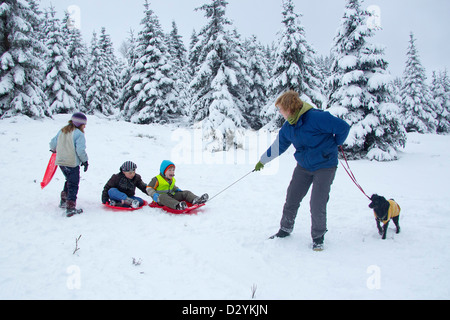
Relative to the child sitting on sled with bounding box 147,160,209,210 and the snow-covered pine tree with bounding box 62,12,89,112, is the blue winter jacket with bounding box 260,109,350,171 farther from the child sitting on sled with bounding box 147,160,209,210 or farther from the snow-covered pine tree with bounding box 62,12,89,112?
the snow-covered pine tree with bounding box 62,12,89,112

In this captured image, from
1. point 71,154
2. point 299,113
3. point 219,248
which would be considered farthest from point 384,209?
point 71,154

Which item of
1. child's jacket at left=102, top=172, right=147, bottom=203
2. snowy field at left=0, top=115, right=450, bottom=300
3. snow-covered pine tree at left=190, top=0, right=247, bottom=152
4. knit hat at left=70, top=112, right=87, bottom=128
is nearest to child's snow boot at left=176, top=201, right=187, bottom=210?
snowy field at left=0, top=115, right=450, bottom=300

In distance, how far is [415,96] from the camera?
3122 cm

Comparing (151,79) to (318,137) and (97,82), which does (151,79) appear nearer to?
(97,82)

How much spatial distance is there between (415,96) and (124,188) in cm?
3586

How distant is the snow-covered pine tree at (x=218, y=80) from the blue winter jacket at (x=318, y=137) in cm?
1042

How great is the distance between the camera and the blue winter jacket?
376cm

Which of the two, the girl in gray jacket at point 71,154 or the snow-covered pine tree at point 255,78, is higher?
the snow-covered pine tree at point 255,78

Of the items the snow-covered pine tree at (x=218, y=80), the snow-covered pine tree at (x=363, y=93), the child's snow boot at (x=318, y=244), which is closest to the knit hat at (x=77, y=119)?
the child's snow boot at (x=318, y=244)

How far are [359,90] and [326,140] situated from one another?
32.2 feet

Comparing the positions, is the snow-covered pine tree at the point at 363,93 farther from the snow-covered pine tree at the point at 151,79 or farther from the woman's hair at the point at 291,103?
the snow-covered pine tree at the point at 151,79

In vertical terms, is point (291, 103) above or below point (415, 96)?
below

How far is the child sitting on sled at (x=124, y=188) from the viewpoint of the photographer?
19.5ft
